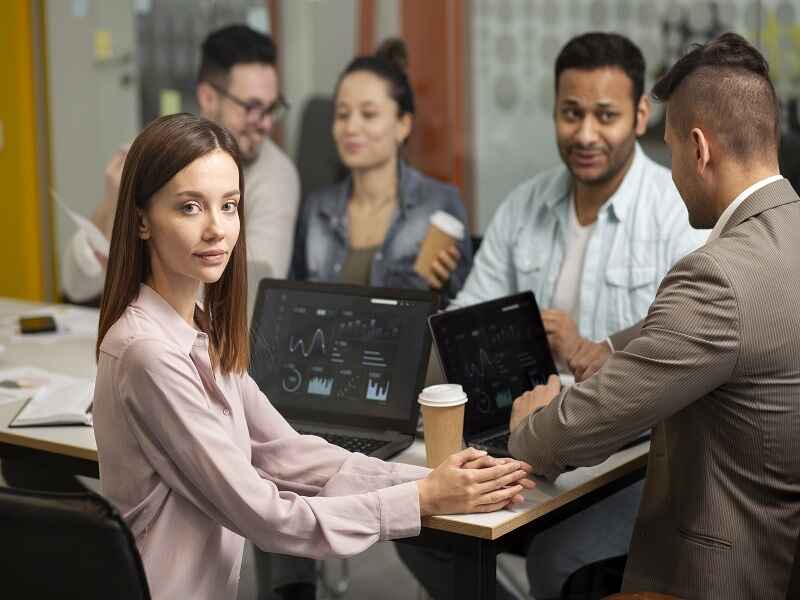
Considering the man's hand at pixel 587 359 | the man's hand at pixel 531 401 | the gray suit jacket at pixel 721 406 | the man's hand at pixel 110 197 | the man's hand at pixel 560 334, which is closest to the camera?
the gray suit jacket at pixel 721 406

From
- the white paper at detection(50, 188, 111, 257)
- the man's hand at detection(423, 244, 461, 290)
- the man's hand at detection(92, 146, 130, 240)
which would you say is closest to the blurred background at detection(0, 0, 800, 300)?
the man's hand at detection(423, 244, 461, 290)

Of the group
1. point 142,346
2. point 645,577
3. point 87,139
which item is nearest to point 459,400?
point 645,577

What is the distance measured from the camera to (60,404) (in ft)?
8.19

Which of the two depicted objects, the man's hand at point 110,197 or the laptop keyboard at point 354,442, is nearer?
the laptop keyboard at point 354,442

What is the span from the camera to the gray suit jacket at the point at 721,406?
1.70 m

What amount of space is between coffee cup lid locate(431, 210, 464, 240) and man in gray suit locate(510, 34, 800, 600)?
1495 millimetres

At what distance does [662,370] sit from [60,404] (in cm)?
140

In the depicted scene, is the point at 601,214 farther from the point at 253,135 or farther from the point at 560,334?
the point at 253,135

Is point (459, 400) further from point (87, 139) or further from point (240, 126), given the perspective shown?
point (87, 139)

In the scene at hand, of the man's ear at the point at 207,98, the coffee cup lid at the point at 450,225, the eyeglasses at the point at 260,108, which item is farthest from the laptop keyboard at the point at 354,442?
the man's ear at the point at 207,98

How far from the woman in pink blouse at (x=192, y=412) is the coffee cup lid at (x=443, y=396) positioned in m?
0.14

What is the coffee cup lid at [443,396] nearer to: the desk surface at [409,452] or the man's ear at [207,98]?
the desk surface at [409,452]

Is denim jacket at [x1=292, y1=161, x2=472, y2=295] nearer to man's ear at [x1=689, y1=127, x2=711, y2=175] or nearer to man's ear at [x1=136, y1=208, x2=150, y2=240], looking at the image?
man's ear at [x1=689, y1=127, x2=711, y2=175]

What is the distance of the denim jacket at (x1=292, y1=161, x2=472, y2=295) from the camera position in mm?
3748
